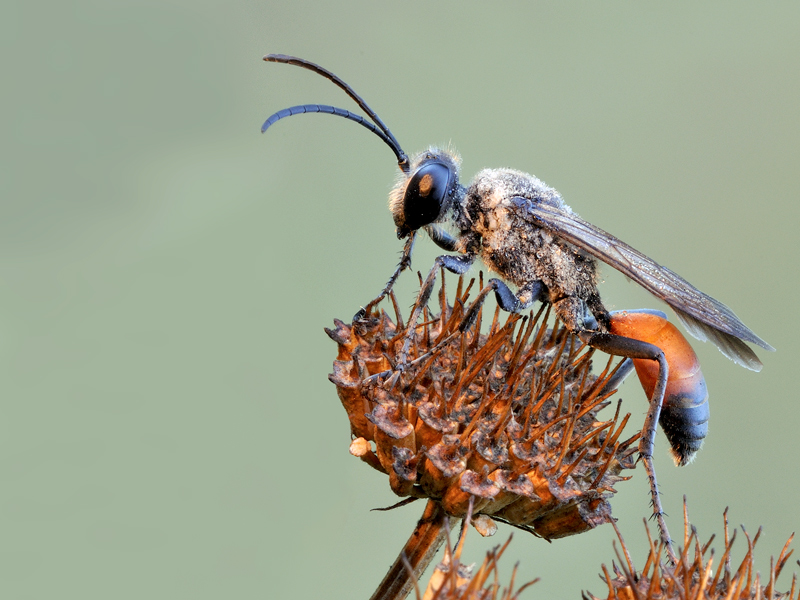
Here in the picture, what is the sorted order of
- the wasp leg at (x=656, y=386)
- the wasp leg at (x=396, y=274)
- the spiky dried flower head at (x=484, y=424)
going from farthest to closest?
the wasp leg at (x=396, y=274)
the wasp leg at (x=656, y=386)
the spiky dried flower head at (x=484, y=424)

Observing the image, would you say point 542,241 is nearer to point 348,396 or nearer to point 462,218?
point 462,218

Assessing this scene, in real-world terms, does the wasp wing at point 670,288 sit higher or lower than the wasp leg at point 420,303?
higher

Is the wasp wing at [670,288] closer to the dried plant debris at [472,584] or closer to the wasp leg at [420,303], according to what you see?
the wasp leg at [420,303]

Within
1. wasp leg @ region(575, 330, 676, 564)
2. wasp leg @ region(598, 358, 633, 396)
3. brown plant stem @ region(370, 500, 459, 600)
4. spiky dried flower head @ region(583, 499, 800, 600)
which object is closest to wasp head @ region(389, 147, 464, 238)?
wasp leg @ region(575, 330, 676, 564)

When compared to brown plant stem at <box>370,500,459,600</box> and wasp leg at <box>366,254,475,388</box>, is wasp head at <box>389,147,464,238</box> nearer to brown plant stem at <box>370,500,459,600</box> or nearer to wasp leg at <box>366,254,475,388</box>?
wasp leg at <box>366,254,475,388</box>

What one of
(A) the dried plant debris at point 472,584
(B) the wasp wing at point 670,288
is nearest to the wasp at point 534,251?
(B) the wasp wing at point 670,288

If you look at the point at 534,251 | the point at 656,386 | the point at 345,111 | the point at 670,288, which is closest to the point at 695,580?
the point at 656,386
